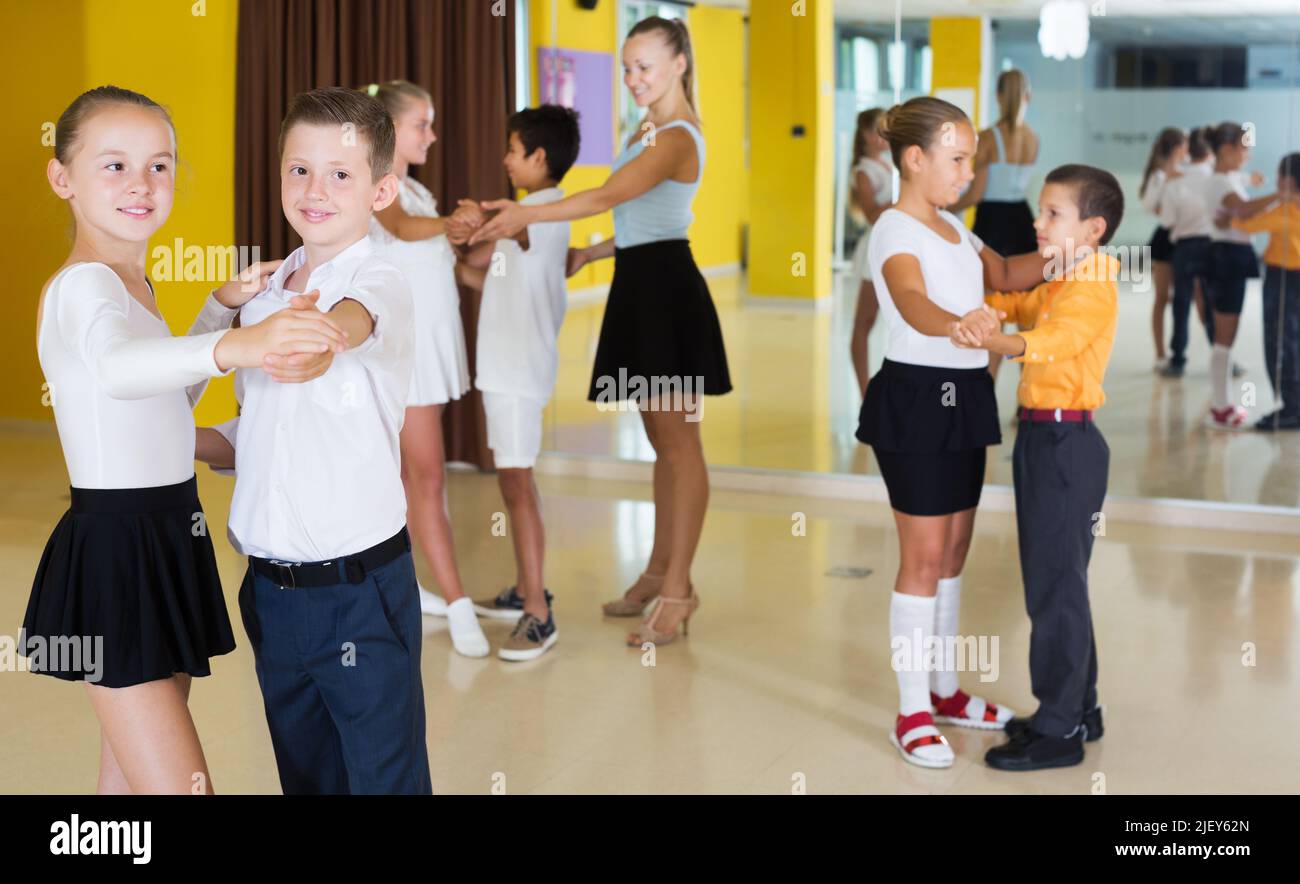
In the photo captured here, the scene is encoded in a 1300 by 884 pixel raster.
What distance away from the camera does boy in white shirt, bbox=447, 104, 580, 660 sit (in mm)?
3988

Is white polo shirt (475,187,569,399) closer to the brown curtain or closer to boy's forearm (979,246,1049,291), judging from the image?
boy's forearm (979,246,1049,291)

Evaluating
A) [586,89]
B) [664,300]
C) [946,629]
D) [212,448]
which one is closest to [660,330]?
[664,300]

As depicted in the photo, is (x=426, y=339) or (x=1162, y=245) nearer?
(x=426, y=339)

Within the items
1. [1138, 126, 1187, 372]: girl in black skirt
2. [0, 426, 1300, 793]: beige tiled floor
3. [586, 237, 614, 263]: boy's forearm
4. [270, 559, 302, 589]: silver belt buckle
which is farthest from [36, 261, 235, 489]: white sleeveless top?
[1138, 126, 1187, 372]: girl in black skirt

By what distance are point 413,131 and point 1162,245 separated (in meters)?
3.29

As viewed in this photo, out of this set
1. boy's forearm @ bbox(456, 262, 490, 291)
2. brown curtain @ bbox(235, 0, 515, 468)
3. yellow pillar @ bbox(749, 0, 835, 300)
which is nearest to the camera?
boy's forearm @ bbox(456, 262, 490, 291)

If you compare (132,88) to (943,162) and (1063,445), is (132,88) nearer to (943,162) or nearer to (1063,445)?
(943,162)

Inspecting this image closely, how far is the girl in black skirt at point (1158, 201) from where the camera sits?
222 inches

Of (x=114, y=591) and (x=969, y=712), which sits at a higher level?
(x=114, y=591)

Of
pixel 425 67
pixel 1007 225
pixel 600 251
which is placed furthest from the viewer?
pixel 425 67

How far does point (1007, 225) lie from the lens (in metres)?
5.67

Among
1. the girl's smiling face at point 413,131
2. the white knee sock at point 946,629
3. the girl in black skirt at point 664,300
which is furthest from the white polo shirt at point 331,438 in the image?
the girl's smiling face at point 413,131

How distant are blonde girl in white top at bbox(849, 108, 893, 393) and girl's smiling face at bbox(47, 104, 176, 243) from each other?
414cm

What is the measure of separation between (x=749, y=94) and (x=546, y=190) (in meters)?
2.43
